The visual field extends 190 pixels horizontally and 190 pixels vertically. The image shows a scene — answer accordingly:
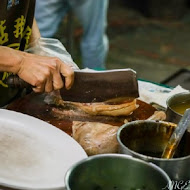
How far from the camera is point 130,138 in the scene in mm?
1310

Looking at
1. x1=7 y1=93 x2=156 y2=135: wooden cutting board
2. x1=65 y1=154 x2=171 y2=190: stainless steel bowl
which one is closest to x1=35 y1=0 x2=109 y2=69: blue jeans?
x1=7 y1=93 x2=156 y2=135: wooden cutting board

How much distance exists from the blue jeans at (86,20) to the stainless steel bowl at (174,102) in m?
2.08

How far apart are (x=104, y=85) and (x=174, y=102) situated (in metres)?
0.26

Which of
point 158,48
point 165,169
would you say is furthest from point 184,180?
point 158,48

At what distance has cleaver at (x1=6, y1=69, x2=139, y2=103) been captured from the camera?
160 cm

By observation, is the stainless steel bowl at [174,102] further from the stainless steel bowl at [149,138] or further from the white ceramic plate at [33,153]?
the white ceramic plate at [33,153]

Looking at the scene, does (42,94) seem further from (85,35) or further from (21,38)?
(85,35)

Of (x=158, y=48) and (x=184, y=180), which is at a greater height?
(x=184, y=180)

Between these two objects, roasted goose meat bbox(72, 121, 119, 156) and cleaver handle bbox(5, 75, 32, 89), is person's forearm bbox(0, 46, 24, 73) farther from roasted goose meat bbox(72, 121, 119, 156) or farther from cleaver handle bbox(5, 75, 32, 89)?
roasted goose meat bbox(72, 121, 119, 156)

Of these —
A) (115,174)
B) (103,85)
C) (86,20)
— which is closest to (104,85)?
(103,85)

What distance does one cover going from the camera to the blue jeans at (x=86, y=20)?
3506 millimetres

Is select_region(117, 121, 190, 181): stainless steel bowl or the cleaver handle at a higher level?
select_region(117, 121, 190, 181): stainless steel bowl

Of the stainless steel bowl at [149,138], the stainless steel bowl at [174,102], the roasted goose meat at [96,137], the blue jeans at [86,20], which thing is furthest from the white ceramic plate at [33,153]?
the blue jeans at [86,20]

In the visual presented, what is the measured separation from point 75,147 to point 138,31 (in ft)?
15.3
